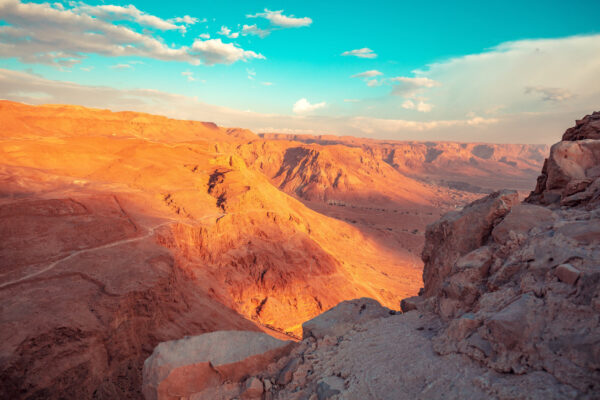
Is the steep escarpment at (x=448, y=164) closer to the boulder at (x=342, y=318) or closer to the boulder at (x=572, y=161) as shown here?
the boulder at (x=572, y=161)

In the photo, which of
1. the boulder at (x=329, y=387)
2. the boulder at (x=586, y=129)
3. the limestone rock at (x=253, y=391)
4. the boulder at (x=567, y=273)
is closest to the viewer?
the boulder at (x=567, y=273)

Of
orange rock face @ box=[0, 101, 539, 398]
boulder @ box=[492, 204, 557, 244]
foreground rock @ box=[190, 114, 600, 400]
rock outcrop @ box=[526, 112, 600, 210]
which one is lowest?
orange rock face @ box=[0, 101, 539, 398]

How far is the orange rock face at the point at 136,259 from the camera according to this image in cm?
859

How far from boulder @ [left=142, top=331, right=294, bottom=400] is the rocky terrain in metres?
0.03

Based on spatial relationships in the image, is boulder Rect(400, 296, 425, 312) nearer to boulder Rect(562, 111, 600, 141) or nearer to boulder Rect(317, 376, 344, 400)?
boulder Rect(317, 376, 344, 400)

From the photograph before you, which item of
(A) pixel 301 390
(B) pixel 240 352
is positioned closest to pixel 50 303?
(B) pixel 240 352

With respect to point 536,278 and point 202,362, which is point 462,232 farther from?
point 202,362

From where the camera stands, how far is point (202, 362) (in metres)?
5.17

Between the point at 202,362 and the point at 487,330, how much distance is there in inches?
175

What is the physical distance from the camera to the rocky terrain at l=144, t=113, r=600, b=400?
318 cm

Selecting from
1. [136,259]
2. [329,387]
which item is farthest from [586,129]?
[136,259]

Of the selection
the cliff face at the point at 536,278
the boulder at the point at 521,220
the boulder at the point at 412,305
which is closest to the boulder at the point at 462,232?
the cliff face at the point at 536,278

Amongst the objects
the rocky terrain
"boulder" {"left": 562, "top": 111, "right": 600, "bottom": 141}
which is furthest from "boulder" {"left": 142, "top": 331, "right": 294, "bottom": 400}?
"boulder" {"left": 562, "top": 111, "right": 600, "bottom": 141}

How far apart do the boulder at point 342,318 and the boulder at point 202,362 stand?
794mm
